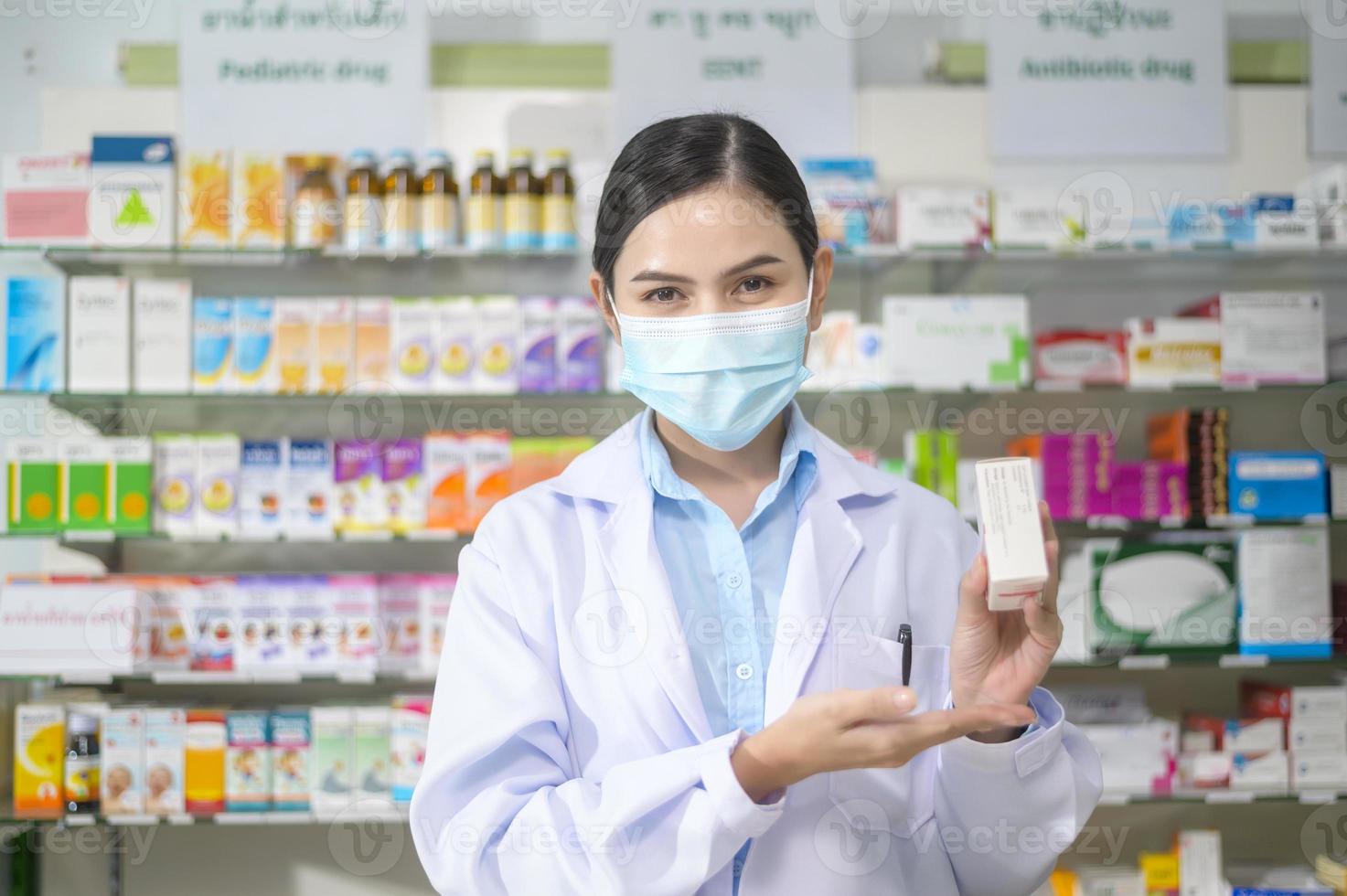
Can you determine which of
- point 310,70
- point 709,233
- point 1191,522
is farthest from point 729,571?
point 310,70

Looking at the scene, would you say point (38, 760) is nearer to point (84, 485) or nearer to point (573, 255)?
point (84, 485)

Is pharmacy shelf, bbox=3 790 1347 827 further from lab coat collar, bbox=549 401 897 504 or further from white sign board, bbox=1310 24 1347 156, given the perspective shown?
white sign board, bbox=1310 24 1347 156

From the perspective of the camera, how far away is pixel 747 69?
12.9 ft

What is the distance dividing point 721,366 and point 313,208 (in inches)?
95.2

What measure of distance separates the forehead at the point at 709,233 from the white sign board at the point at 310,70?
2734 mm

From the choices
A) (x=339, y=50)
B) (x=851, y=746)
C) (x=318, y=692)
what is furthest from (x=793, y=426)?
(x=339, y=50)

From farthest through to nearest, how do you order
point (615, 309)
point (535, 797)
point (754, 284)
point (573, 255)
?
point (573, 255) → point (615, 309) → point (754, 284) → point (535, 797)

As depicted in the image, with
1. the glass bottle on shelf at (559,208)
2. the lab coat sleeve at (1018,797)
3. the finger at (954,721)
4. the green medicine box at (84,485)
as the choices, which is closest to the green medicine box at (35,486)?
the green medicine box at (84,485)

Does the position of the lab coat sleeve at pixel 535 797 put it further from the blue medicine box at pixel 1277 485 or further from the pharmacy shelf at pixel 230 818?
the blue medicine box at pixel 1277 485

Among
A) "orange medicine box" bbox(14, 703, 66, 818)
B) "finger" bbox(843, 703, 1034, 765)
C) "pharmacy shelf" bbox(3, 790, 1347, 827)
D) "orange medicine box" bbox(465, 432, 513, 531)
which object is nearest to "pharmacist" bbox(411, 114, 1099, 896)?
"finger" bbox(843, 703, 1034, 765)

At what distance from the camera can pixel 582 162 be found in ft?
12.4

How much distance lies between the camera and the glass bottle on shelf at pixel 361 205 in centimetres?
346

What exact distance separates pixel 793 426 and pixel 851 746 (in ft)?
1.93

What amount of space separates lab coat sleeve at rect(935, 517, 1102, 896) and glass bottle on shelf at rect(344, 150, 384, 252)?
2.67 metres
